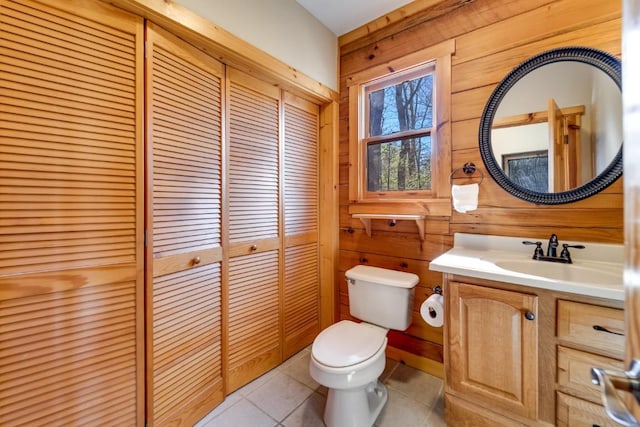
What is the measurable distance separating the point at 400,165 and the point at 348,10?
118 cm

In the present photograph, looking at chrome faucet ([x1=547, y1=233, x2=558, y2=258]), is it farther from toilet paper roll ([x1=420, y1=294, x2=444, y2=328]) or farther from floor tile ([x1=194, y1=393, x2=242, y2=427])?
floor tile ([x1=194, y1=393, x2=242, y2=427])

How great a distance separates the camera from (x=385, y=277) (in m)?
1.67

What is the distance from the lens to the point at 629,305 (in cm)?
43

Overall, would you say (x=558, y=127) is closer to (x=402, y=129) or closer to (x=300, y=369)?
(x=402, y=129)

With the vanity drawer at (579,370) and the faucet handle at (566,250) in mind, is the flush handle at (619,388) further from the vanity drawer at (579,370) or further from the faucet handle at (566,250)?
the faucet handle at (566,250)

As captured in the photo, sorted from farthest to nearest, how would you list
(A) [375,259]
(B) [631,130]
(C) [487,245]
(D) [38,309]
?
(A) [375,259] < (C) [487,245] < (D) [38,309] < (B) [631,130]

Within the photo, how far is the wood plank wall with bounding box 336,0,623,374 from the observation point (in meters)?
1.28

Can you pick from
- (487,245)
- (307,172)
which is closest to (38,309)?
(307,172)

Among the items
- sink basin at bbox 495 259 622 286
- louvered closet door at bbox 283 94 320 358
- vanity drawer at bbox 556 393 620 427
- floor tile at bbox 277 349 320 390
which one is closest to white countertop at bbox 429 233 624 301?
sink basin at bbox 495 259 622 286

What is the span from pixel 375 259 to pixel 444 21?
1.67 m

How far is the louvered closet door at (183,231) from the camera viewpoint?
1.21 meters

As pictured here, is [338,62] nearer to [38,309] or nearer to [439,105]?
[439,105]

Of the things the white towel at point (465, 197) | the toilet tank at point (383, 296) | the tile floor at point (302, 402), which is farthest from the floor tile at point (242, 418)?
the white towel at point (465, 197)

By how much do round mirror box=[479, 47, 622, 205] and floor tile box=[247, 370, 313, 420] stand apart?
5.71 ft
